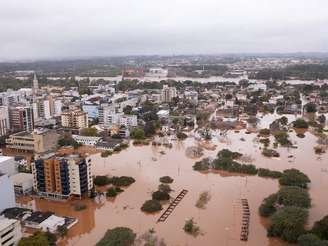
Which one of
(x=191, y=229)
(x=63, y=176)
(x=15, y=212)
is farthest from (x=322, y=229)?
(x=15, y=212)

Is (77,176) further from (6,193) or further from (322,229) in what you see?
(322,229)

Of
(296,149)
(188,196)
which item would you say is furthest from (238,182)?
(296,149)

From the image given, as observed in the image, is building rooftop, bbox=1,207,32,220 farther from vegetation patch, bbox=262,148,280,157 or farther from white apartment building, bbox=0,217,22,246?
vegetation patch, bbox=262,148,280,157

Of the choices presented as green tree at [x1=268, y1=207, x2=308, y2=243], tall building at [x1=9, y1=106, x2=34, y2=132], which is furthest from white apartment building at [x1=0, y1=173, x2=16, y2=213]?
tall building at [x1=9, y1=106, x2=34, y2=132]

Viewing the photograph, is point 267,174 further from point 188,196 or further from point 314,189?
point 188,196

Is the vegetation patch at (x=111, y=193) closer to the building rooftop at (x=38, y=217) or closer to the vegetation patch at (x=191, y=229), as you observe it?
the building rooftop at (x=38, y=217)
